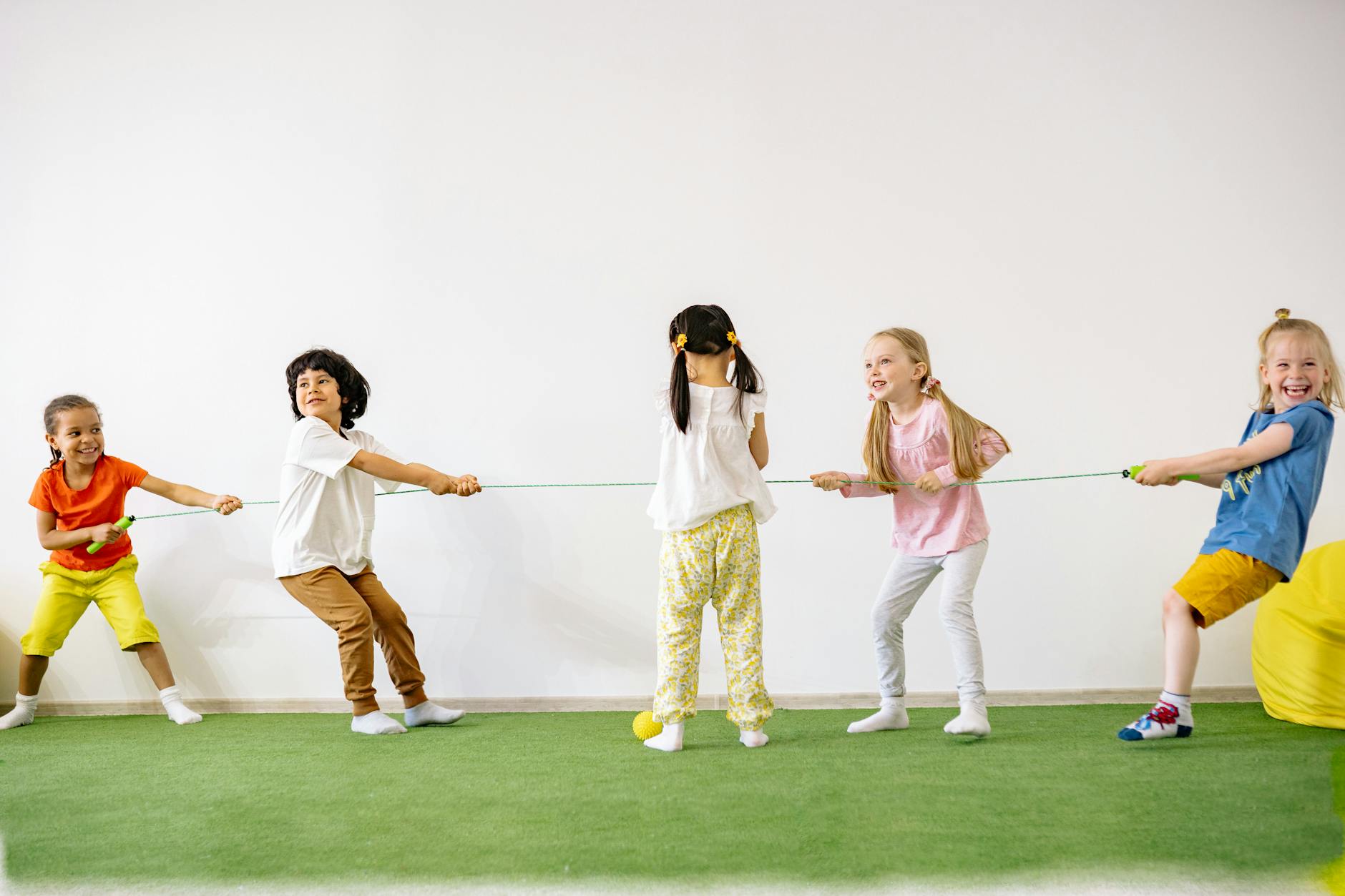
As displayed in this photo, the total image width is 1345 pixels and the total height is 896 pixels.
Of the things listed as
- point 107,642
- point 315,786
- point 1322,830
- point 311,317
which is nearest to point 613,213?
point 311,317

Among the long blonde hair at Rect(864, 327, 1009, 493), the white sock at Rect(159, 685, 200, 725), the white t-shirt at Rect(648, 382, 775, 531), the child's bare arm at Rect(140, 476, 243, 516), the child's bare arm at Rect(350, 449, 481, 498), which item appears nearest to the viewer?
the white t-shirt at Rect(648, 382, 775, 531)

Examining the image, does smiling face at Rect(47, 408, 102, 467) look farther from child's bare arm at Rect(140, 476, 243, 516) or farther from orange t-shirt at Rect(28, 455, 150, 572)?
child's bare arm at Rect(140, 476, 243, 516)

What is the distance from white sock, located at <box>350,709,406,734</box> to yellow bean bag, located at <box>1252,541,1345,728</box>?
2.47 m

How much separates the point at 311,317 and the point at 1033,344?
2463 mm

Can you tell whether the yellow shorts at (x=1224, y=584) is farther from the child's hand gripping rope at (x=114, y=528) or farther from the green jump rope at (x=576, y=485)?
the child's hand gripping rope at (x=114, y=528)

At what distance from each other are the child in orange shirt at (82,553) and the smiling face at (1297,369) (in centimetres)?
310

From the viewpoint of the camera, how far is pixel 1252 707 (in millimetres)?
3035

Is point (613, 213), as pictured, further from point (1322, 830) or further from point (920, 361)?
point (1322, 830)

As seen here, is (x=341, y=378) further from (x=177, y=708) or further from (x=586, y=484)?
(x=177, y=708)

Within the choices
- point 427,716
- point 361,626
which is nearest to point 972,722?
point 427,716

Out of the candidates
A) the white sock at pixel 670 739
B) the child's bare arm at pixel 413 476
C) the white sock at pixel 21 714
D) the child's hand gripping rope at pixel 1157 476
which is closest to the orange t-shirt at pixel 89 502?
the white sock at pixel 21 714

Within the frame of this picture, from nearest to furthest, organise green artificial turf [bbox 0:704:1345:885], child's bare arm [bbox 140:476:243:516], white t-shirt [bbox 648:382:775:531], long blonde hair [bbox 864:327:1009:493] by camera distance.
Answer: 1. green artificial turf [bbox 0:704:1345:885]
2. white t-shirt [bbox 648:382:775:531]
3. long blonde hair [bbox 864:327:1009:493]
4. child's bare arm [bbox 140:476:243:516]

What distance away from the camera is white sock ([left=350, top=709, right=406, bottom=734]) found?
2891 mm

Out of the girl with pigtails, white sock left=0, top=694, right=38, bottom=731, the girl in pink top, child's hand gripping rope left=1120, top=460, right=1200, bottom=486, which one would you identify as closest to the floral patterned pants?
the girl with pigtails
